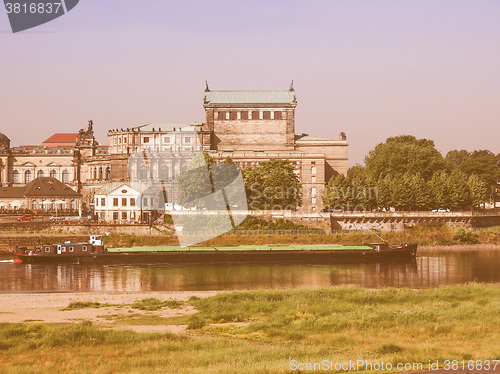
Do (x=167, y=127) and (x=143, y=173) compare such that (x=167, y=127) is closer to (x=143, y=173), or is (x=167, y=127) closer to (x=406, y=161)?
(x=143, y=173)

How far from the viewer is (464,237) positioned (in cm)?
10812

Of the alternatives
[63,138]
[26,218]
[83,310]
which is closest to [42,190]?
[26,218]

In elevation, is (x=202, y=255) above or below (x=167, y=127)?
below

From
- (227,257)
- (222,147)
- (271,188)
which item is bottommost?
(227,257)

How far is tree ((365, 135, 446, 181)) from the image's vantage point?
5787 inches

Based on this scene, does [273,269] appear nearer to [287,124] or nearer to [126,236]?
[126,236]

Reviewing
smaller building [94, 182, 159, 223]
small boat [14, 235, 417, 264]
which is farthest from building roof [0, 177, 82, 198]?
small boat [14, 235, 417, 264]

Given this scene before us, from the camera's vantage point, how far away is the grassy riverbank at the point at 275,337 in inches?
1417

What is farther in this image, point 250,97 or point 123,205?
point 250,97

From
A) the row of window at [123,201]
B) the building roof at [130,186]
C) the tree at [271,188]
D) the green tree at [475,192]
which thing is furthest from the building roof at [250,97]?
the green tree at [475,192]

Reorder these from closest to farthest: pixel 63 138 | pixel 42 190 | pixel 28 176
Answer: pixel 42 190 → pixel 28 176 → pixel 63 138

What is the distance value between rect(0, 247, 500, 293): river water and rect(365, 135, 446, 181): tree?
55.0 meters

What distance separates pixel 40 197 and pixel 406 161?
234 ft

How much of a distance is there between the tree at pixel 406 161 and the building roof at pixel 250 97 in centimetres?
2130
